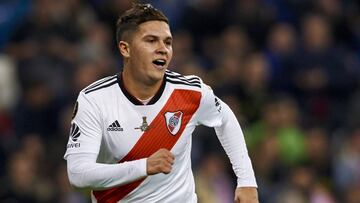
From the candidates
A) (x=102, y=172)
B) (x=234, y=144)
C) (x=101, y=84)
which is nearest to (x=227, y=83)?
(x=234, y=144)

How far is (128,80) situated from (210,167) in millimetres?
4708

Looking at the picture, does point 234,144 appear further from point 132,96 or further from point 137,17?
point 137,17

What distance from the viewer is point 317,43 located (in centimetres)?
1461

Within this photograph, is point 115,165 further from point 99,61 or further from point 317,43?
point 317,43

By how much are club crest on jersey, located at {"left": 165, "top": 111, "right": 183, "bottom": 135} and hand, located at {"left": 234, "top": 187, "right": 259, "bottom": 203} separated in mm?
566

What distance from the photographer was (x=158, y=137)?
7676mm

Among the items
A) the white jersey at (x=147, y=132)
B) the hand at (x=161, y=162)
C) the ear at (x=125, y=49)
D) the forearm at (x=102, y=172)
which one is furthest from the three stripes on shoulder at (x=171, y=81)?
the hand at (x=161, y=162)

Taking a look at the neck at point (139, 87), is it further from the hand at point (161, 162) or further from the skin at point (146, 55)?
the hand at point (161, 162)

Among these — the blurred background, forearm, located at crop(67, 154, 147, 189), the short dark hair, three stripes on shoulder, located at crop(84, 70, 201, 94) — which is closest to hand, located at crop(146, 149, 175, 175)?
forearm, located at crop(67, 154, 147, 189)

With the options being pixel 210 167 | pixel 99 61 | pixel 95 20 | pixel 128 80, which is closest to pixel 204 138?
pixel 210 167

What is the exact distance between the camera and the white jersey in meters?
7.41

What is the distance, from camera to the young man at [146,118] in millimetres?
7477

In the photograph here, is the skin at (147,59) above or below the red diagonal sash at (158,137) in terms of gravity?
above

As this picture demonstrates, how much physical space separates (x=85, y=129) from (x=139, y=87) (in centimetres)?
52
